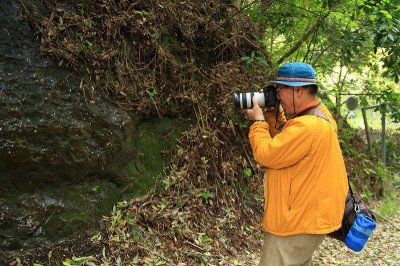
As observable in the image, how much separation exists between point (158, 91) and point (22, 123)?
186 cm

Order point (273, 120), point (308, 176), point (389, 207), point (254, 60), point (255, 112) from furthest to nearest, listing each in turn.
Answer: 1. point (389, 207)
2. point (254, 60)
3. point (273, 120)
4. point (255, 112)
5. point (308, 176)

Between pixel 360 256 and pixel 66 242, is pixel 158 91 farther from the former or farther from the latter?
pixel 360 256

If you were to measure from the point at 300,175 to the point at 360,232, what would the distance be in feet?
2.14

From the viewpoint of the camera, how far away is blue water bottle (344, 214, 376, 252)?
2.67 meters

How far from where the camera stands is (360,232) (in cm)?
268

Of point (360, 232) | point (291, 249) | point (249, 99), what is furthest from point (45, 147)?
point (360, 232)

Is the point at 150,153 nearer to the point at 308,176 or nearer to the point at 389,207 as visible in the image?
the point at 308,176

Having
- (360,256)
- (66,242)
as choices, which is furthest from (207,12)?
(360,256)

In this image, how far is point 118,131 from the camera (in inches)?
167

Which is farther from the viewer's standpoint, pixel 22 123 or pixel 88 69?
pixel 88 69

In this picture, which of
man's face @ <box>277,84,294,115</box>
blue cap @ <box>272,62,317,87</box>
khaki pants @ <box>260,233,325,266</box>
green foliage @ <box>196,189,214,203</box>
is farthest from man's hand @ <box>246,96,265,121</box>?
→ green foliage @ <box>196,189,214,203</box>

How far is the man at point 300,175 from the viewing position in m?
2.51

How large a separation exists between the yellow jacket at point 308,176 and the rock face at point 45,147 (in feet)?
7.02

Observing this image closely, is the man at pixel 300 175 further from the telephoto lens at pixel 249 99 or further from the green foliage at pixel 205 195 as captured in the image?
the green foliage at pixel 205 195
